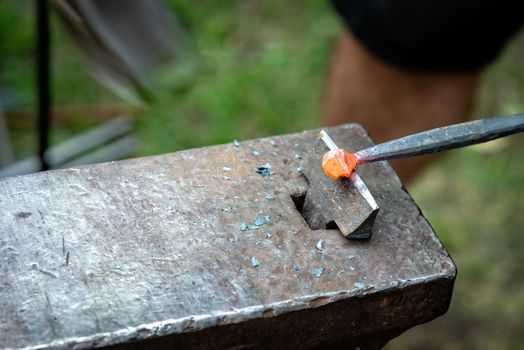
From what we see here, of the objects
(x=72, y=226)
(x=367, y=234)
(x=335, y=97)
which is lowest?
(x=335, y=97)

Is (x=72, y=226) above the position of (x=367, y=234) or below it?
above

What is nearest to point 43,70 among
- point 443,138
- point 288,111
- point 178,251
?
point 178,251

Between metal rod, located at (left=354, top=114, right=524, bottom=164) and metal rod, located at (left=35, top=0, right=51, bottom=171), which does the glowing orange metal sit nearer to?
metal rod, located at (left=354, top=114, right=524, bottom=164)

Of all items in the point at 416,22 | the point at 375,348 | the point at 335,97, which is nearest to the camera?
the point at 375,348

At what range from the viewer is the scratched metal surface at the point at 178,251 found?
3.11 ft

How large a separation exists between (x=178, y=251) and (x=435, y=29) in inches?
49.8

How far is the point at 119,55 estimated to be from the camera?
180 cm

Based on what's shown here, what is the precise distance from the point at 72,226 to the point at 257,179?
286 millimetres

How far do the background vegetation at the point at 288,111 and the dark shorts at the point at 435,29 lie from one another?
27.1 inches

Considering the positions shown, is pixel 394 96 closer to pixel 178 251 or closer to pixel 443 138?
pixel 443 138

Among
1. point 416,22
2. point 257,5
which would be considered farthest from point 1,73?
point 416,22

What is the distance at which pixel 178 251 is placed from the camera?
104 cm

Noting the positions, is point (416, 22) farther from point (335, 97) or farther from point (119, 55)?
point (119, 55)

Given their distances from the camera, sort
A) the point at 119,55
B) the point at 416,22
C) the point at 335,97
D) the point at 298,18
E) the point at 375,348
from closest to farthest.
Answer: the point at 375,348, the point at 119,55, the point at 416,22, the point at 335,97, the point at 298,18
